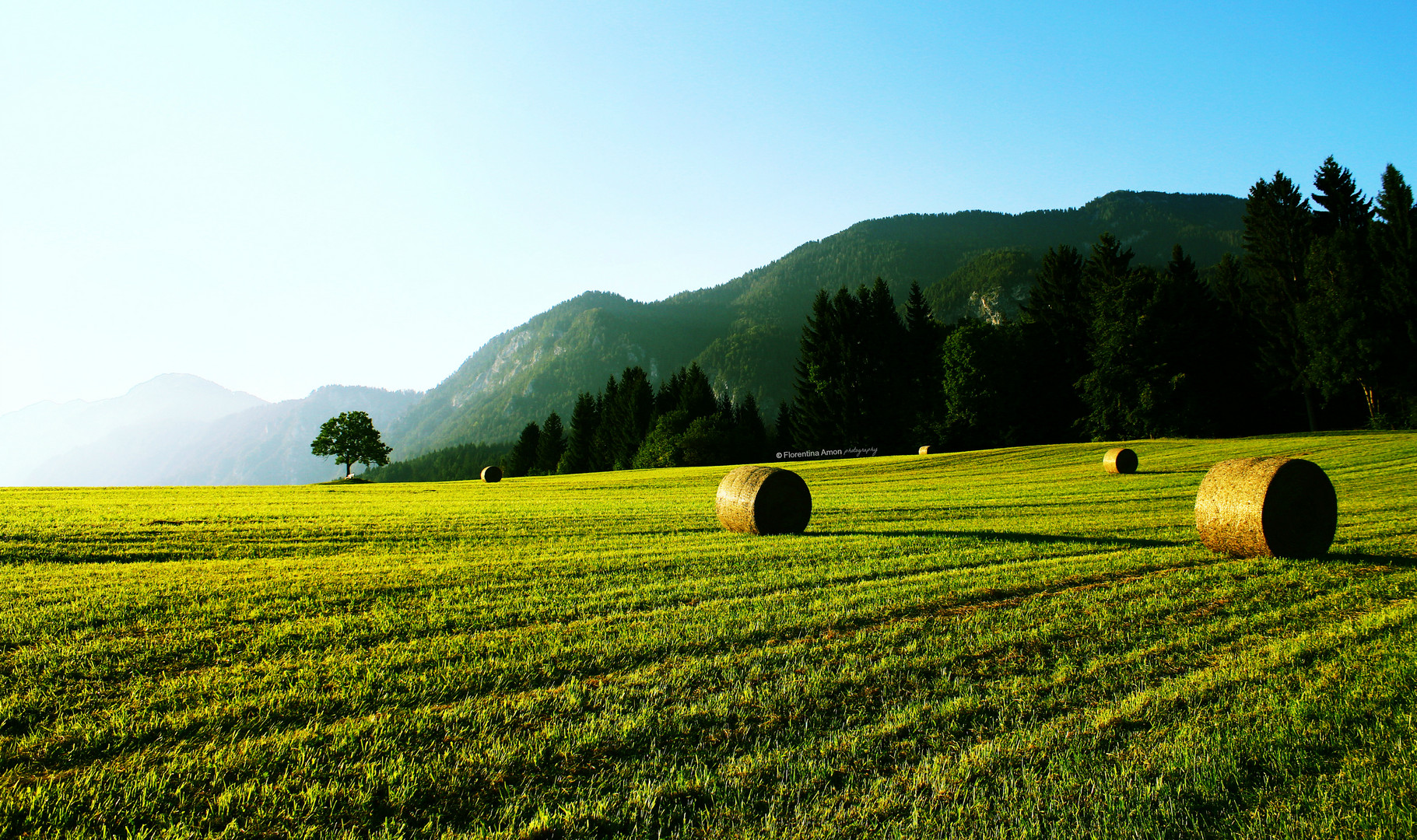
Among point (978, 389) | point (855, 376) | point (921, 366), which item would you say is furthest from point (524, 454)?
point (978, 389)

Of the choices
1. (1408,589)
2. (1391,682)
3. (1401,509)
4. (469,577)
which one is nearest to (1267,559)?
(1408,589)

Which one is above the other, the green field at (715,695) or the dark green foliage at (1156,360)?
the dark green foliage at (1156,360)

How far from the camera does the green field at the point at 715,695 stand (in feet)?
9.97

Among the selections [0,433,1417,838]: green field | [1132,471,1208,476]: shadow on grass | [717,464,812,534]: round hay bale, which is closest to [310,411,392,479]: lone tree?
[0,433,1417,838]: green field

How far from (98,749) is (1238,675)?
7.50m

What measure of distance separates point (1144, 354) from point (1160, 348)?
45.5 inches

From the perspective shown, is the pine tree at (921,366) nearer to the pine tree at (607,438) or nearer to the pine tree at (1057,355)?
the pine tree at (1057,355)

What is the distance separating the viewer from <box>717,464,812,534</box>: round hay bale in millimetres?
12828

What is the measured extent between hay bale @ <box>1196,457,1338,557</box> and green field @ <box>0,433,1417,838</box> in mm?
518

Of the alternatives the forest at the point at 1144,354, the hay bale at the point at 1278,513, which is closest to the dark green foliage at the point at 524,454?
the forest at the point at 1144,354

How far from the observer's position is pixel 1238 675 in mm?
4695

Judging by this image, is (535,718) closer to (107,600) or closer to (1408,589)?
(107,600)

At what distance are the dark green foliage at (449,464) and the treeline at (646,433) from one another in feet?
119

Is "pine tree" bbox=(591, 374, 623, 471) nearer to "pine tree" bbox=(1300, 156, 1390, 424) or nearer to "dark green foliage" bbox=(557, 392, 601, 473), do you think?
"dark green foliage" bbox=(557, 392, 601, 473)
